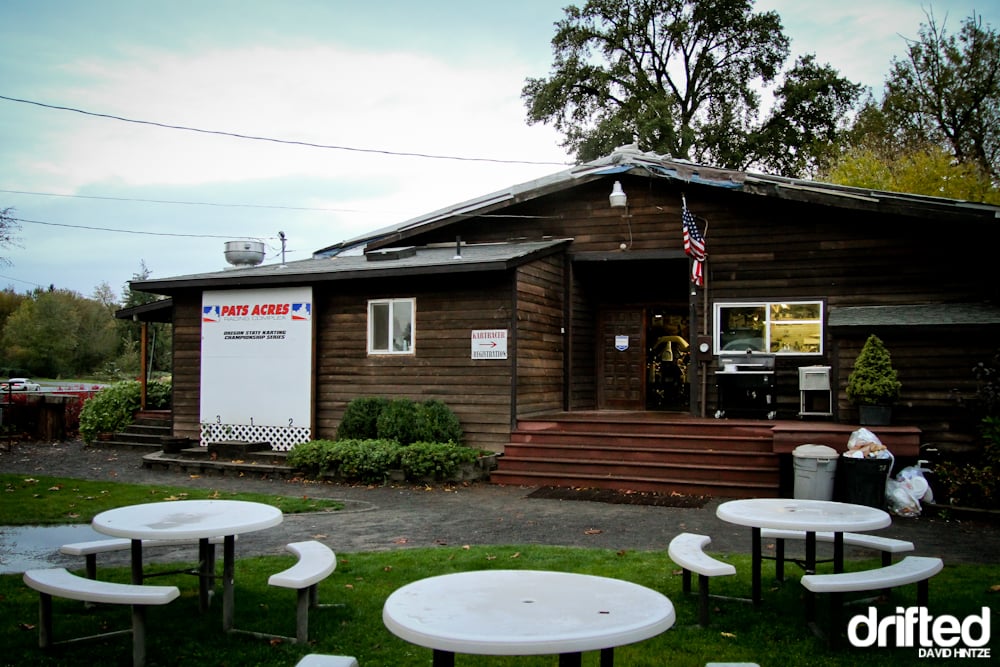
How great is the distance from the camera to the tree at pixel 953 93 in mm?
29875

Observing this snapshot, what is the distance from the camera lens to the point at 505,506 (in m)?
10.4

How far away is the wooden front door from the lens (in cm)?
1642

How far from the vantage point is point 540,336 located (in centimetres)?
1435

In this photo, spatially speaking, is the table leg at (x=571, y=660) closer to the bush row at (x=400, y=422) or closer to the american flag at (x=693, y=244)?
the bush row at (x=400, y=422)

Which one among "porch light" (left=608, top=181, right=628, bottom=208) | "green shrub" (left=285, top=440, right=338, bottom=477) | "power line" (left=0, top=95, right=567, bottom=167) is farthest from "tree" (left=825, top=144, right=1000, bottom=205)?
"green shrub" (left=285, top=440, right=338, bottom=477)

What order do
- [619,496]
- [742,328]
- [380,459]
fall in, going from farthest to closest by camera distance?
1. [742,328]
2. [380,459]
3. [619,496]

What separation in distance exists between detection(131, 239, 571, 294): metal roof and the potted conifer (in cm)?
551

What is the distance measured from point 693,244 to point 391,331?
557cm

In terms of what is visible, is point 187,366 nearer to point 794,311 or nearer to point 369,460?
point 369,460

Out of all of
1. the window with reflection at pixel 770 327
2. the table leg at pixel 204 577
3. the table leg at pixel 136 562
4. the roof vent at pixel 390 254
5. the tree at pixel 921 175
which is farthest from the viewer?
the tree at pixel 921 175

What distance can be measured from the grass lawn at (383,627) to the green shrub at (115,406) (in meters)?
13.7

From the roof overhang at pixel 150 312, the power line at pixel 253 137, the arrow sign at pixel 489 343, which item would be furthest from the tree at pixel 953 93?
the roof overhang at pixel 150 312

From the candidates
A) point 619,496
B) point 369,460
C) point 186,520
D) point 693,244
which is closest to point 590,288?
point 693,244

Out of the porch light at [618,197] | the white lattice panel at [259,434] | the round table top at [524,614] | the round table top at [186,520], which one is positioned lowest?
the white lattice panel at [259,434]
